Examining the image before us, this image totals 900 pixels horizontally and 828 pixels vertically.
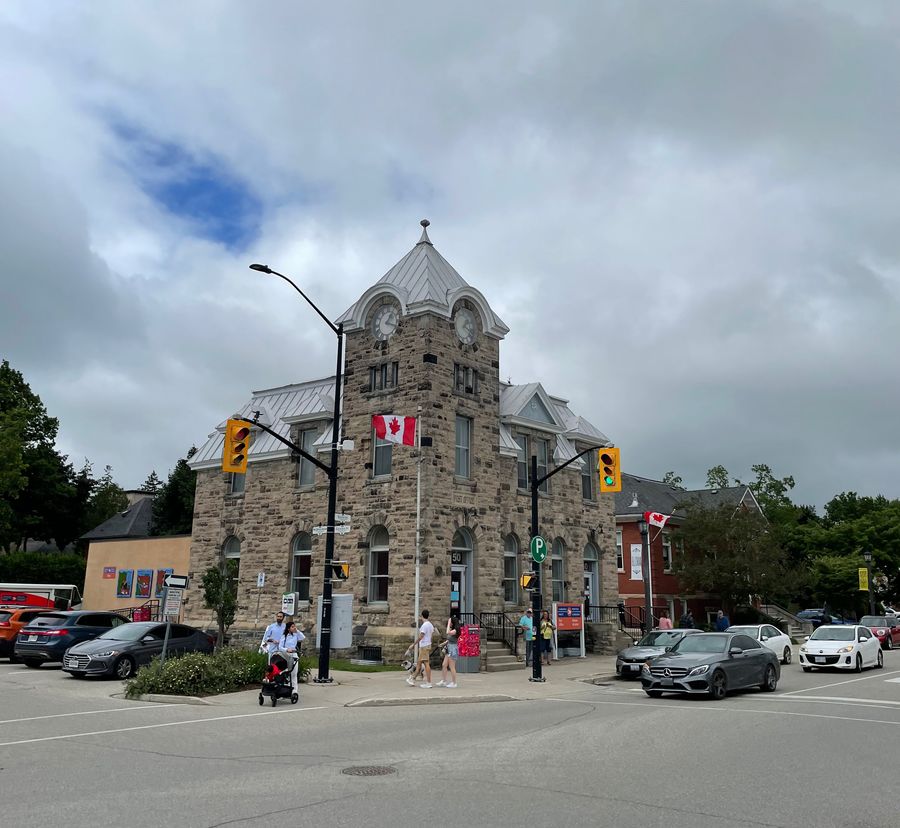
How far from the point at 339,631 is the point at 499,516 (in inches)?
370

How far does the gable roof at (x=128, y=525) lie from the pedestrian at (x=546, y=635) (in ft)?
102

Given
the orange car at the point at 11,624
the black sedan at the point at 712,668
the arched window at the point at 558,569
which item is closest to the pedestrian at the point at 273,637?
the black sedan at the point at 712,668

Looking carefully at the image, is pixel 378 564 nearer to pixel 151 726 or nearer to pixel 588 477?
pixel 588 477

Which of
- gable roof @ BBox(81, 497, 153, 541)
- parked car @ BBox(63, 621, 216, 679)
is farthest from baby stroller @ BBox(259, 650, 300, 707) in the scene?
gable roof @ BBox(81, 497, 153, 541)

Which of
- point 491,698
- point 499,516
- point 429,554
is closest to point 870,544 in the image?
point 499,516

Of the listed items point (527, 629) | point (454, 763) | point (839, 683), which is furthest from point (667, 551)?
point (454, 763)

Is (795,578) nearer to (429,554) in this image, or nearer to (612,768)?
(429,554)

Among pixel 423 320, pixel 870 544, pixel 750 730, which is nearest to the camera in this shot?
pixel 750 730

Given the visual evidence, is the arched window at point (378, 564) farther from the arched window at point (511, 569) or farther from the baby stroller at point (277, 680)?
the baby stroller at point (277, 680)

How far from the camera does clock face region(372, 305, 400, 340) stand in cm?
2878

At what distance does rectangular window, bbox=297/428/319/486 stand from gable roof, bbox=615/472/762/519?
21.9 m

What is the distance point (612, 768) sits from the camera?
9695 mm

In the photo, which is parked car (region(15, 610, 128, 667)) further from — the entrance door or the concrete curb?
the concrete curb

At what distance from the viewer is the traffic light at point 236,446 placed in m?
19.6
